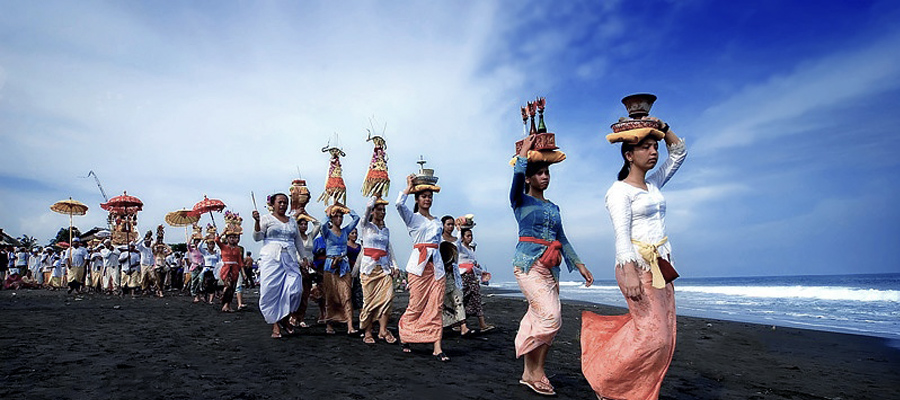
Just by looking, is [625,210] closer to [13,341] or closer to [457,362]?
[457,362]

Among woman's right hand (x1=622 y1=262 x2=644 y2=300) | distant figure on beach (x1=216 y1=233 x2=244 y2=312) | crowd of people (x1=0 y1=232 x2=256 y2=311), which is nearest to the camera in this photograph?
woman's right hand (x1=622 y1=262 x2=644 y2=300)

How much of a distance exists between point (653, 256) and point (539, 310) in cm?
112


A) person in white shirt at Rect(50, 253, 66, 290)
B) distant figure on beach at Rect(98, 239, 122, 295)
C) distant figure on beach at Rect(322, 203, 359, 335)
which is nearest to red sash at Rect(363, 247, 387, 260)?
distant figure on beach at Rect(322, 203, 359, 335)

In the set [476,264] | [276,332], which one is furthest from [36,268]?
[476,264]

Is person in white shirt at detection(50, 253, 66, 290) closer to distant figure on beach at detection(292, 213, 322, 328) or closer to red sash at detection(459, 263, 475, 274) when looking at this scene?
distant figure on beach at detection(292, 213, 322, 328)

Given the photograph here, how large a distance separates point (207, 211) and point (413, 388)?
10.1 metres

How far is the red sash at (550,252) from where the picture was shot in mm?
4113

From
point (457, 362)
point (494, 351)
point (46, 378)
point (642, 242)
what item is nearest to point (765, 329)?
point (494, 351)

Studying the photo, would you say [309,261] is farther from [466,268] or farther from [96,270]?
[96,270]

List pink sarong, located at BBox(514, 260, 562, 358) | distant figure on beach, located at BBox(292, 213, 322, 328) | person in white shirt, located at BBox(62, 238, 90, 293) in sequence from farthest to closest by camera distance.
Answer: person in white shirt, located at BBox(62, 238, 90, 293)
distant figure on beach, located at BBox(292, 213, 322, 328)
pink sarong, located at BBox(514, 260, 562, 358)

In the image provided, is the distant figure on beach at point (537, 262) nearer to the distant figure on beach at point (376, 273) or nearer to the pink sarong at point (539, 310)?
the pink sarong at point (539, 310)

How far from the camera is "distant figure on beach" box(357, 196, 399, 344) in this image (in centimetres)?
679

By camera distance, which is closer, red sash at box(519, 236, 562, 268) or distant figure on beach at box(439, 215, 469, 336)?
red sash at box(519, 236, 562, 268)

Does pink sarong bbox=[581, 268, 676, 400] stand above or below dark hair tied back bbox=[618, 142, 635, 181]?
below
